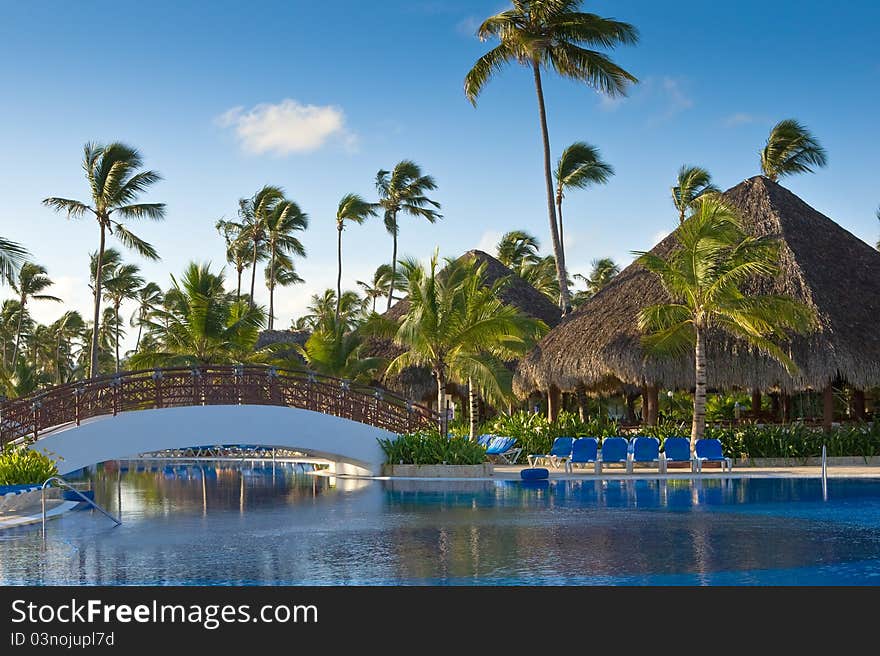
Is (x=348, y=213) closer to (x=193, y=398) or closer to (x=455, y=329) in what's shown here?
(x=455, y=329)

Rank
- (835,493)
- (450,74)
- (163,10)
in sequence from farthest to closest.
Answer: (450,74), (163,10), (835,493)

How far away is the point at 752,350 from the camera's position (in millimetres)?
21906

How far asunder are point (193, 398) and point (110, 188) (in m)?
12.8

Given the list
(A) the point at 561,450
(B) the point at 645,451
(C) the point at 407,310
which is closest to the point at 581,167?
(C) the point at 407,310

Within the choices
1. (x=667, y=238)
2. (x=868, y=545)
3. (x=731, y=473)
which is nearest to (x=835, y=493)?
(x=731, y=473)

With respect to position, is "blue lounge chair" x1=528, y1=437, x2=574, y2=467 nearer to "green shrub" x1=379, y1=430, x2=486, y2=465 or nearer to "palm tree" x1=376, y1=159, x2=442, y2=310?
"green shrub" x1=379, y1=430, x2=486, y2=465

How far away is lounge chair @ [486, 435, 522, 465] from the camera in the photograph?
2244cm

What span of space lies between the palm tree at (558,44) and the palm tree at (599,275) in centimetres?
2732

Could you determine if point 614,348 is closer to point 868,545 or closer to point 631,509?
point 631,509

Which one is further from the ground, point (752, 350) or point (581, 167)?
point (581, 167)

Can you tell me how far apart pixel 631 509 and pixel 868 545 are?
13.8ft

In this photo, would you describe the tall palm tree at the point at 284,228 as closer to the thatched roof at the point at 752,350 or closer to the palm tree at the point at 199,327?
the palm tree at the point at 199,327

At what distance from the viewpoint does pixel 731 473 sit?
19234mm

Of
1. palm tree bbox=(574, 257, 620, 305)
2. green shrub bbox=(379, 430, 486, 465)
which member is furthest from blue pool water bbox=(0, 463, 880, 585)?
palm tree bbox=(574, 257, 620, 305)
